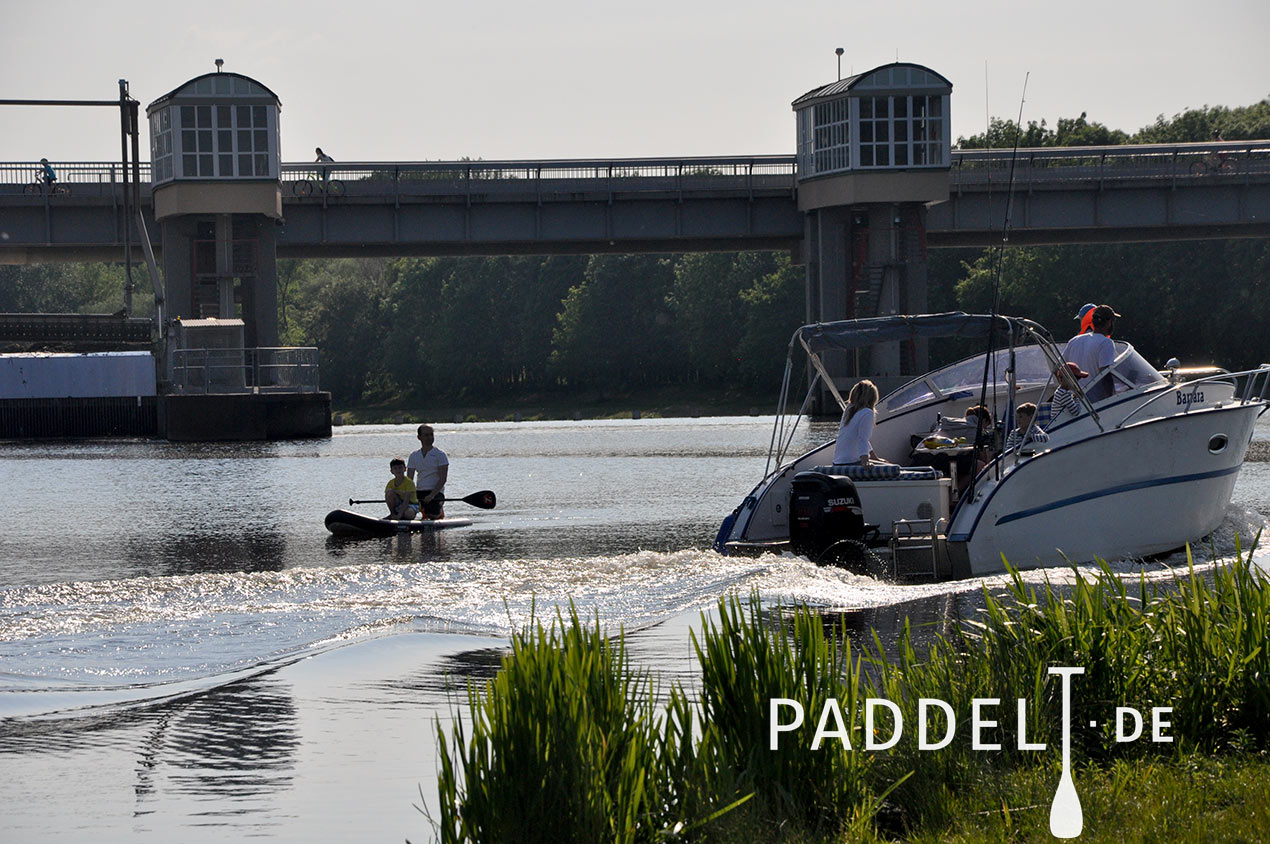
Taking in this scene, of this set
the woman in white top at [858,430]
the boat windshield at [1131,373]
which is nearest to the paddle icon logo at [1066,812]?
the woman in white top at [858,430]

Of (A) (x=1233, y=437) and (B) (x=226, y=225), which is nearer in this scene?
(A) (x=1233, y=437)

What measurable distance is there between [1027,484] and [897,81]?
5557 centimetres

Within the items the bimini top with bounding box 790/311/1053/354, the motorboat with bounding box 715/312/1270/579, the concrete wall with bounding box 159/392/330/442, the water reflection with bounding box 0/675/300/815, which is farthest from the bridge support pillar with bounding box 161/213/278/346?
the water reflection with bounding box 0/675/300/815

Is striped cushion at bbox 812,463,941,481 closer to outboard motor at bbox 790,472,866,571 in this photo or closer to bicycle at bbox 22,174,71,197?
outboard motor at bbox 790,472,866,571

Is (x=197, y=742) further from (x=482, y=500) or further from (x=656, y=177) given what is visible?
(x=656, y=177)

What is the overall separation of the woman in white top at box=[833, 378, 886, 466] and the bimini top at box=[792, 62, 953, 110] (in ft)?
175

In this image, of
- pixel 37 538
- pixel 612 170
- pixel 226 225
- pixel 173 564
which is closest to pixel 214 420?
pixel 226 225

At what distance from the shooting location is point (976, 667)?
7.79m

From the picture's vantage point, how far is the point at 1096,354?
17.1 meters

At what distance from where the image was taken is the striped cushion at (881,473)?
54.0 ft

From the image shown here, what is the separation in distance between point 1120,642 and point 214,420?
51088 mm

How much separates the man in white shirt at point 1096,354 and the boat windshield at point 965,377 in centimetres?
214

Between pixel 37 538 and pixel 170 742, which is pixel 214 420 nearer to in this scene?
pixel 37 538

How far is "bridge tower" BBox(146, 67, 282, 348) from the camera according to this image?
2544 inches
